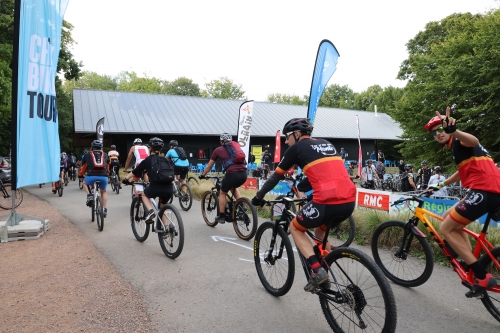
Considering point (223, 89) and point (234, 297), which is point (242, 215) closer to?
point (234, 297)

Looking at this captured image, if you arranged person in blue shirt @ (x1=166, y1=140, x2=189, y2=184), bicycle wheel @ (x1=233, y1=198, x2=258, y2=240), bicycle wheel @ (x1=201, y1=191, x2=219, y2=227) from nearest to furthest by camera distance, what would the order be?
bicycle wheel @ (x1=233, y1=198, x2=258, y2=240)
bicycle wheel @ (x1=201, y1=191, x2=219, y2=227)
person in blue shirt @ (x1=166, y1=140, x2=189, y2=184)

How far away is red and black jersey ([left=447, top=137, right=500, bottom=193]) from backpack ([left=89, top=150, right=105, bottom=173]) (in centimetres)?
714

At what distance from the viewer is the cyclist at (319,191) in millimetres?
3293

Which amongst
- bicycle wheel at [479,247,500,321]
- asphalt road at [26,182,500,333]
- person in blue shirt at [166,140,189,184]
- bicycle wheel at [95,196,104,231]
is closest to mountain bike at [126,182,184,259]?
asphalt road at [26,182,500,333]

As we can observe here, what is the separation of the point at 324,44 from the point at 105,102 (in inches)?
985

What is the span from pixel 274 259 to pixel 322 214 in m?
1.21

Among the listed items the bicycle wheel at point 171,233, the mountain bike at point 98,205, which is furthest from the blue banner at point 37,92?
the bicycle wheel at point 171,233

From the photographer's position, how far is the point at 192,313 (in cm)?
379

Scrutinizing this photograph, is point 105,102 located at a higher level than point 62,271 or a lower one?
higher

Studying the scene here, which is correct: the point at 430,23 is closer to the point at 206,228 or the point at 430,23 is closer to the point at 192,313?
the point at 206,228

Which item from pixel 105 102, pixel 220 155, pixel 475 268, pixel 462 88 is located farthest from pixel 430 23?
pixel 475 268

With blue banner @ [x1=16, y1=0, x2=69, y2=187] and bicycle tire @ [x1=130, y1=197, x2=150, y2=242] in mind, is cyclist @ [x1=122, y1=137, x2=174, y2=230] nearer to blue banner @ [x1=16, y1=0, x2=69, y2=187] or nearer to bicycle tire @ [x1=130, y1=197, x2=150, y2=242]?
bicycle tire @ [x1=130, y1=197, x2=150, y2=242]

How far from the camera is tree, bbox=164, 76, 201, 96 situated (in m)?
73.5

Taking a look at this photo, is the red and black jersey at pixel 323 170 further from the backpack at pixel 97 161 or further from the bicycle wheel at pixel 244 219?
the backpack at pixel 97 161
